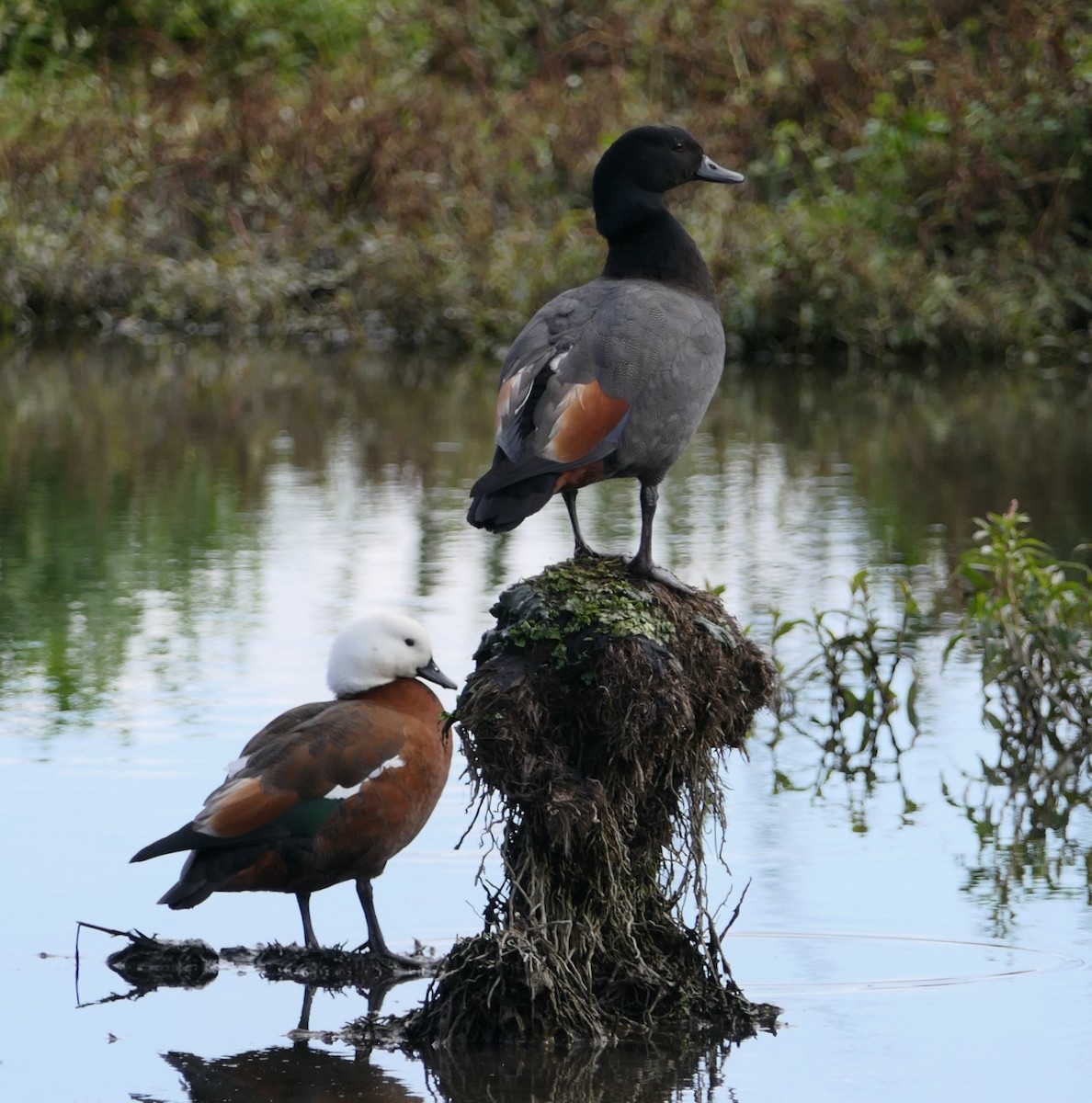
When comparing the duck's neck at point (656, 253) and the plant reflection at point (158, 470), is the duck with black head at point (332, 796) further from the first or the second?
the plant reflection at point (158, 470)

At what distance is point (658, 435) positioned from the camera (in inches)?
218

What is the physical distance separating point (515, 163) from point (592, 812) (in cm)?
1859

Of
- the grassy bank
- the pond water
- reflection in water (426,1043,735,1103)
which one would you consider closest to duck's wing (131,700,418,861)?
the pond water

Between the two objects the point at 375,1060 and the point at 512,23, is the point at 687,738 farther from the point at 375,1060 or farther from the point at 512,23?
the point at 512,23

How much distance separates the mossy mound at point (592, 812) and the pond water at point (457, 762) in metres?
0.15

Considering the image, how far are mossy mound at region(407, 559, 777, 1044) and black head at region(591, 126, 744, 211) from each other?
1629 mm

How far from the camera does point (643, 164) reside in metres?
6.29

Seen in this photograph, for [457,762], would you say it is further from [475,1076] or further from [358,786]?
[475,1076]

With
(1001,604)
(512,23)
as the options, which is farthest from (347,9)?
(1001,604)

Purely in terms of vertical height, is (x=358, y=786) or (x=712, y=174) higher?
(x=712, y=174)

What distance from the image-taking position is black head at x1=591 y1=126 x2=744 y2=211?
625 centimetres

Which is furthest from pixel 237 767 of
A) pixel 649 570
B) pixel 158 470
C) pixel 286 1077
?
pixel 158 470

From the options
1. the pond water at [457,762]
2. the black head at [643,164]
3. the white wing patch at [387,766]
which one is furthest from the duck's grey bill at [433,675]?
the black head at [643,164]

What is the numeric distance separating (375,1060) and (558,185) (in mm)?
18747
